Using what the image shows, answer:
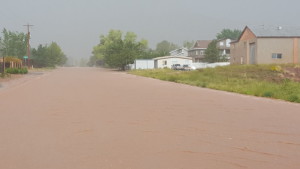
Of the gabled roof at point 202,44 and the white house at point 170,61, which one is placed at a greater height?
the gabled roof at point 202,44

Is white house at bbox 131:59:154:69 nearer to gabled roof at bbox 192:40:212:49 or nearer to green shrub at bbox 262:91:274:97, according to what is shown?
gabled roof at bbox 192:40:212:49

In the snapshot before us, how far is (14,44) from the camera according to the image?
3514 inches

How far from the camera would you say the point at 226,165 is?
5488mm

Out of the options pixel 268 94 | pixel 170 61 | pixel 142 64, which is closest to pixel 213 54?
pixel 170 61

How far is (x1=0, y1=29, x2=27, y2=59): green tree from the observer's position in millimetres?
88812

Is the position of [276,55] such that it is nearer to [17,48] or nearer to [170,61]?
[170,61]

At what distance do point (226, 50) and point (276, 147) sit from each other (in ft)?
311

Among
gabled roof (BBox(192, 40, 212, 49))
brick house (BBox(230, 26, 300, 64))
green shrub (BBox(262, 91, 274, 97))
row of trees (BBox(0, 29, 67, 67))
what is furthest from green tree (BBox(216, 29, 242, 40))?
green shrub (BBox(262, 91, 274, 97))

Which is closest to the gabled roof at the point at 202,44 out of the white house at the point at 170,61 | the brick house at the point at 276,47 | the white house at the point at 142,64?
the white house at the point at 142,64

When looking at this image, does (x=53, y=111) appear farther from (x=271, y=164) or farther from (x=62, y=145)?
(x=271, y=164)

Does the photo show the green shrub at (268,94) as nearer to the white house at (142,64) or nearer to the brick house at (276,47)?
the brick house at (276,47)

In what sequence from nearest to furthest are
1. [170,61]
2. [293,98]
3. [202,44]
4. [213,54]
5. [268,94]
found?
[293,98]
[268,94]
[170,61]
[213,54]
[202,44]

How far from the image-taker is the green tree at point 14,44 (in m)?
88.8

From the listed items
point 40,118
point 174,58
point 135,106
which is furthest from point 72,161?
point 174,58
